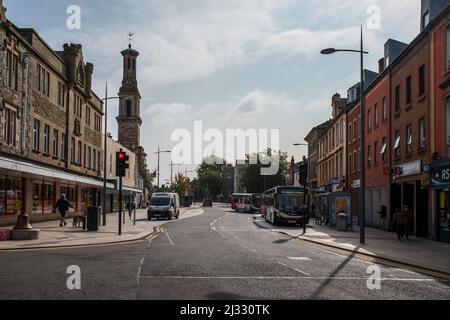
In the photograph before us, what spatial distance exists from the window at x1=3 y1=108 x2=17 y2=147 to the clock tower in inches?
2280

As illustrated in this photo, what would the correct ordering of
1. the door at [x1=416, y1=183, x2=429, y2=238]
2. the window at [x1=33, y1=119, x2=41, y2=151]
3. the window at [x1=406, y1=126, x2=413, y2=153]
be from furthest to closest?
the window at [x1=33, y1=119, x2=41, y2=151] → the window at [x1=406, y1=126, x2=413, y2=153] → the door at [x1=416, y1=183, x2=429, y2=238]

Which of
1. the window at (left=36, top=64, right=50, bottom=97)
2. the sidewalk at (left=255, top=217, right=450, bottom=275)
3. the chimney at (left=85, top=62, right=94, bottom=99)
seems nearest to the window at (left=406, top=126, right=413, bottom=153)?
the sidewalk at (left=255, top=217, right=450, bottom=275)

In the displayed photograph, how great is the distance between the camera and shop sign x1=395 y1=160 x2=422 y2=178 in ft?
91.2

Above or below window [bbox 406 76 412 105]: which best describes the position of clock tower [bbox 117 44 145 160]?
above

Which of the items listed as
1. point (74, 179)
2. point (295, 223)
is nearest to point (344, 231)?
point (295, 223)

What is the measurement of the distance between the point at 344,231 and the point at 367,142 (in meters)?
9.87

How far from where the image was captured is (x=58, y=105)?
39719mm

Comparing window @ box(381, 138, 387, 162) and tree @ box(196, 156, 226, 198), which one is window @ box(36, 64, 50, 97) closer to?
window @ box(381, 138, 387, 162)

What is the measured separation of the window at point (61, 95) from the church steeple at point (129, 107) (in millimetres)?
46552

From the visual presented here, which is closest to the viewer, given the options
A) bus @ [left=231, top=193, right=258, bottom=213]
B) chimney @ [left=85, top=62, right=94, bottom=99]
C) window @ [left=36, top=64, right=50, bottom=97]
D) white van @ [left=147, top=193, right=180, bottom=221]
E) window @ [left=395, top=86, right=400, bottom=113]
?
window @ [left=395, top=86, right=400, bottom=113]

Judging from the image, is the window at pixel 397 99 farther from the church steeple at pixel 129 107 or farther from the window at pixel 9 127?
the church steeple at pixel 129 107

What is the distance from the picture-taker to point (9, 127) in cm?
2959

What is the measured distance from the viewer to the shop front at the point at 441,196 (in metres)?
23.8
